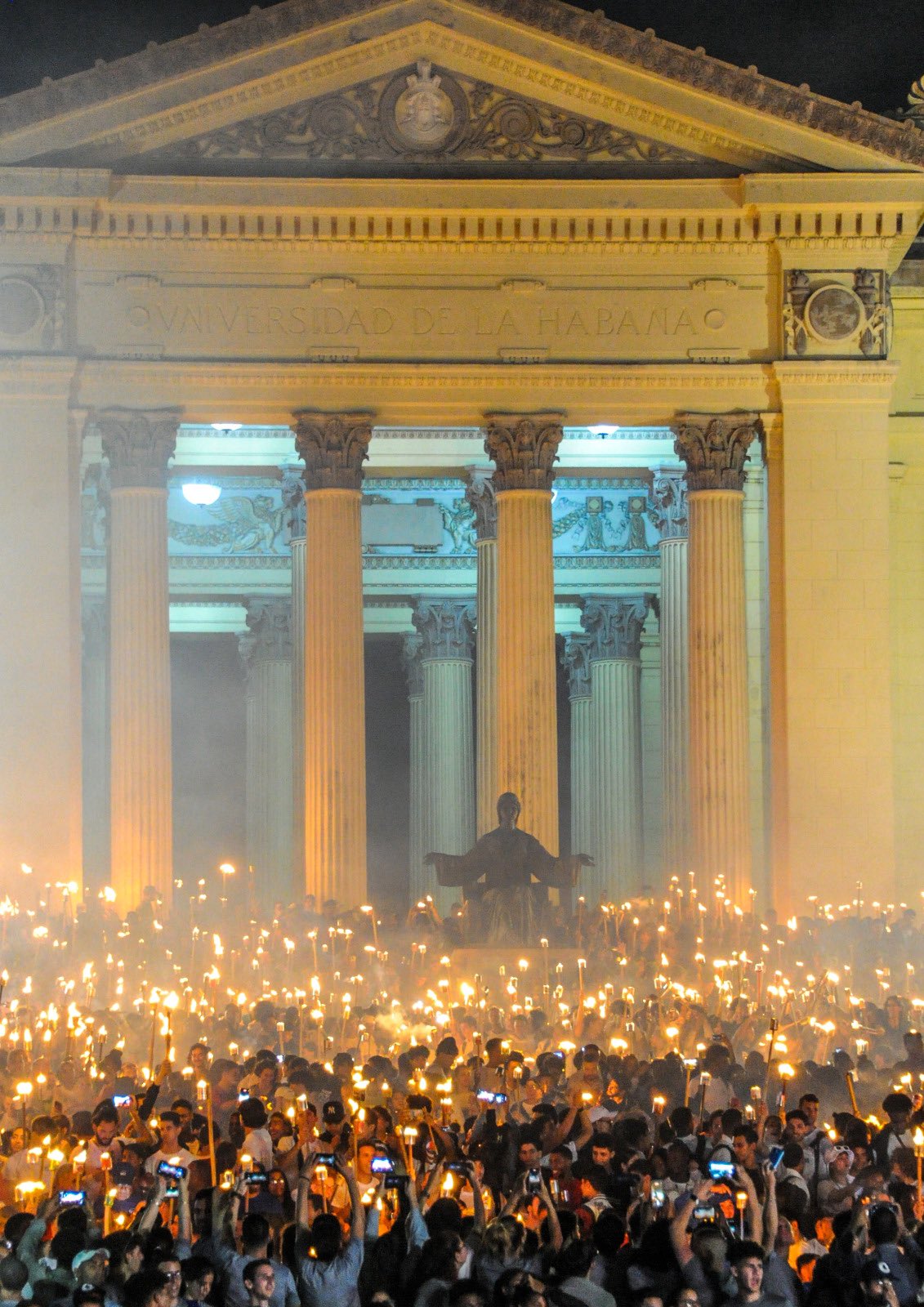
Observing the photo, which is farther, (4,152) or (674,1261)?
(4,152)

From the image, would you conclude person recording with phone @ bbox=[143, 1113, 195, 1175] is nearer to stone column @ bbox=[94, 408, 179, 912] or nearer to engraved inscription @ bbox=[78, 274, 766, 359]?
stone column @ bbox=[94, 408, 179, 912]

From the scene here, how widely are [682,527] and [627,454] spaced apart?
84.4 inches

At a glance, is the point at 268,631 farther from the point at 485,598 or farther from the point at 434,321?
the point at 434,321

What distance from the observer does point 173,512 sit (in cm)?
5884

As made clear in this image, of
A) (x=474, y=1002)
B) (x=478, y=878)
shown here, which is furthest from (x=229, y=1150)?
(x=478, y=878)

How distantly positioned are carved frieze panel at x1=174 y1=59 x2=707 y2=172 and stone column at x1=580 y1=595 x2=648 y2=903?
53.1 feet

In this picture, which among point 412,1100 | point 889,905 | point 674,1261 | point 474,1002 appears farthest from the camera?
point 889,905

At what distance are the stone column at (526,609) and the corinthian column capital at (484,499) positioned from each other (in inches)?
140

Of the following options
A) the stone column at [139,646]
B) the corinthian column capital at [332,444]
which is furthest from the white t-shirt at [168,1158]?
the corinthian column capital at [332,444]

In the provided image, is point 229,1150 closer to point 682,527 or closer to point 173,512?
point 682,527

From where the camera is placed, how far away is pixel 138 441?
4544 centimetres

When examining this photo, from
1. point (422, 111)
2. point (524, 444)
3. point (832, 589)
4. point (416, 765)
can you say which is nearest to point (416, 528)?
point (416, 765)

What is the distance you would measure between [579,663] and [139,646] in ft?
58.6

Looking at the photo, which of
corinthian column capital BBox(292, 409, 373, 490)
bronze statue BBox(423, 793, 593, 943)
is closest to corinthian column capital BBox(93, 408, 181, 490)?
corinthian column capital BBox(292, 409, 373, 490)
